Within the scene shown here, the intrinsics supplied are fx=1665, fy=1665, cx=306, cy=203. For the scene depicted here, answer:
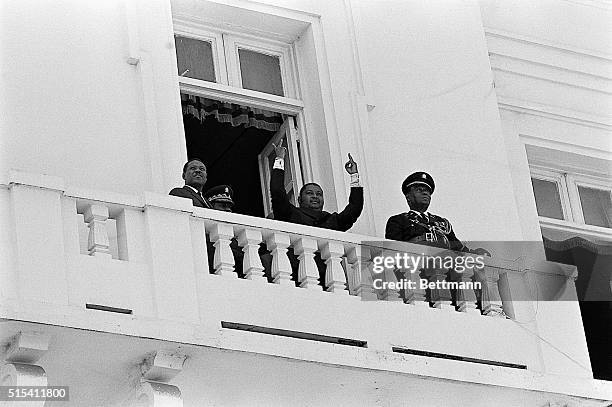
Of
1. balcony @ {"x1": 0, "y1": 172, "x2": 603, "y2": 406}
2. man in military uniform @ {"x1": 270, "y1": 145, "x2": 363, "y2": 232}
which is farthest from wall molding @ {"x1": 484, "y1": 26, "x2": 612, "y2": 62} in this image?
balcony @ {"x1": 0, "y1": 172, "x2": 603, "y2": 406}

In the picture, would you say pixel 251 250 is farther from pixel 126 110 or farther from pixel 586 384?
pixel 586 384

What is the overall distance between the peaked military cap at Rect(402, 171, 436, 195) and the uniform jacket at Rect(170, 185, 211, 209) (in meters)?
1.80

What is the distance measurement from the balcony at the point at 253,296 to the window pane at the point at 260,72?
234 cm

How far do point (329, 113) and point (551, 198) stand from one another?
2.57 meters

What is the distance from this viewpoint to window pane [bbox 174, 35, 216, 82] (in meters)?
13.1

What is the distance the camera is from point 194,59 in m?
13.2

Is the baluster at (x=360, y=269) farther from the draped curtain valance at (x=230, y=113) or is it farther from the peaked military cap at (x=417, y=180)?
the draped curtain valance at (x=230, y=113)

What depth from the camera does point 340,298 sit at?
1105 cm

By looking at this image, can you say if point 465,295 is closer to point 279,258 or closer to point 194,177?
point 279,258

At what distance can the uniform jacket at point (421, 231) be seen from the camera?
11.9 m

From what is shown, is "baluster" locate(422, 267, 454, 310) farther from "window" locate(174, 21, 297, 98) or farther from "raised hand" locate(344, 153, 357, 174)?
"window" locate(174, 21, 297, 98)

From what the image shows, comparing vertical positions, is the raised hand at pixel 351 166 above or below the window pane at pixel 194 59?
below

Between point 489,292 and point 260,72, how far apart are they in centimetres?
293

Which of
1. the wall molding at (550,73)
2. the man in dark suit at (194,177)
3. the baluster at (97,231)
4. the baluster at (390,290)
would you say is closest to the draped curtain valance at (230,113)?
the man in dark suit at (194,177)
